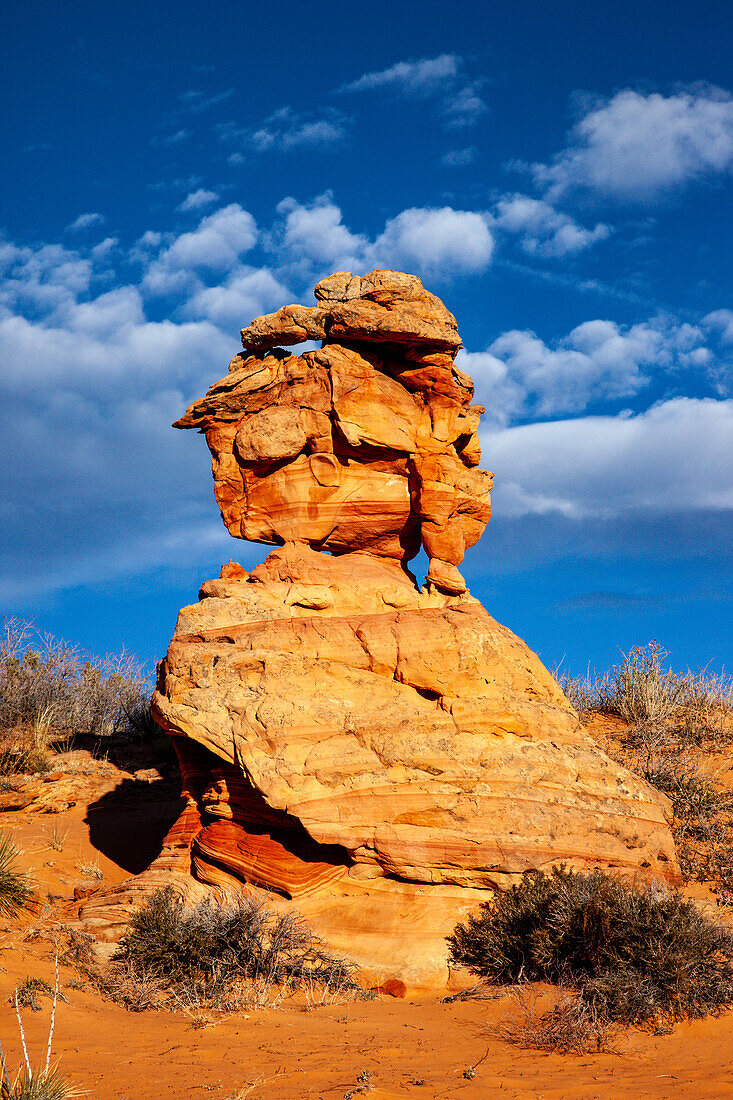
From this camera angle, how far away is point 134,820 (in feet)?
42.0

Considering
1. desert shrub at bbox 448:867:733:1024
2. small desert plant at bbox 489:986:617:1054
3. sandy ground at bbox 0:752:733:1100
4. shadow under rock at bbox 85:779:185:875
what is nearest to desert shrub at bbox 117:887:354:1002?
sandy ground at bbox 0:752:733:1100

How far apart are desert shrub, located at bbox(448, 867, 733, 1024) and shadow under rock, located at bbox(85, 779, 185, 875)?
5507mm

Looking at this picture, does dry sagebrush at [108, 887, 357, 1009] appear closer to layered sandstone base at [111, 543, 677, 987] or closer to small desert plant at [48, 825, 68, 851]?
layered sandstone base at [111, 543, 677, 987]

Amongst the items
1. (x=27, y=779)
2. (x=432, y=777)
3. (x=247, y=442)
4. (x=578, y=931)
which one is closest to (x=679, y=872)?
(x=578, y=931)

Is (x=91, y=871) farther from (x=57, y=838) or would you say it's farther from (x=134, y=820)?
(x=134, y=820)

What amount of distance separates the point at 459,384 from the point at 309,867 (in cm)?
610

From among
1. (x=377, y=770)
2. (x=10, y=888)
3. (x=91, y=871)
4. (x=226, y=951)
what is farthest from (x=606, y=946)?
(x=91, y=871)

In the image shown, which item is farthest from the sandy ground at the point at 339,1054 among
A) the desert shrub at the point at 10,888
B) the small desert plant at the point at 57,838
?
the small desert plant at the point at 57,838

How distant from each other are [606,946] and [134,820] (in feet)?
27.3

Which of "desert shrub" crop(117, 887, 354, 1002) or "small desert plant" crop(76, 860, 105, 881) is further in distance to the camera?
"small desert plant" crop(76, 860, 105, 881)

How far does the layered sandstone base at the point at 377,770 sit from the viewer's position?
25.8 feet

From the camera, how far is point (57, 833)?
39.4ft

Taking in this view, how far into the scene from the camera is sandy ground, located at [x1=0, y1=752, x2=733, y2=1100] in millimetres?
5066

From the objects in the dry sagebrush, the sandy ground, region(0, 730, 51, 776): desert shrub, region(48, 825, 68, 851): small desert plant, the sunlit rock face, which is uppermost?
the sunlit rock face
